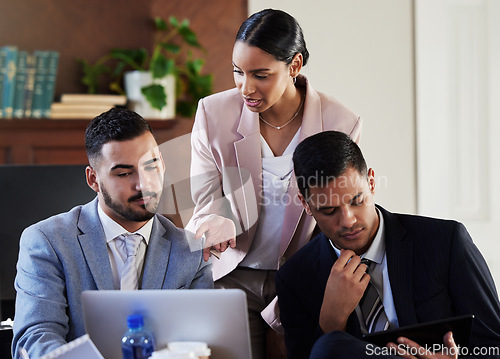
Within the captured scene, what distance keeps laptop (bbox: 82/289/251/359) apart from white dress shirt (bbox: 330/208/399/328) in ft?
1.63

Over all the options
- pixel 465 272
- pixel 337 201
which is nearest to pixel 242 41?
pixel 337 201

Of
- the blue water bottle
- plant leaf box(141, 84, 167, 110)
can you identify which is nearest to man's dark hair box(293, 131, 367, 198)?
the blue water bottle

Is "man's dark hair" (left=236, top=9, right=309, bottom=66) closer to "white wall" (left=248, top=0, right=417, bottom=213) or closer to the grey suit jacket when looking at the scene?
the grey suit jacket

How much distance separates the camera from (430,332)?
1517mm

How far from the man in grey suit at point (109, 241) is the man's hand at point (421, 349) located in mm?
649

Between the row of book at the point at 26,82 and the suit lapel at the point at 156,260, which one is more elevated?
the row of book at the point at 26,82

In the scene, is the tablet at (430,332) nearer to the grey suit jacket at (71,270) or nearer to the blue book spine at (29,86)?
the grey suit jacket at (71,270)

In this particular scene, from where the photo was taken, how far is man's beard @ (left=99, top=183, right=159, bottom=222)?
1.91m

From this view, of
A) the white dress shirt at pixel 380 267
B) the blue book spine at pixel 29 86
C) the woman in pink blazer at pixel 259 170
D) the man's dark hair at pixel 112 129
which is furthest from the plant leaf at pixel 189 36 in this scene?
the white dress shirt at pixel 380 267

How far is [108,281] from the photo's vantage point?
6.08 ft

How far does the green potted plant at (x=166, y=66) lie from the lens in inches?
138

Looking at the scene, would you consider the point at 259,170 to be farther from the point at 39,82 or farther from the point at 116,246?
the point at 39,82

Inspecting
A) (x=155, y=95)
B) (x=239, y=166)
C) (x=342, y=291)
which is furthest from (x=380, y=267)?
(x=155, y=95)

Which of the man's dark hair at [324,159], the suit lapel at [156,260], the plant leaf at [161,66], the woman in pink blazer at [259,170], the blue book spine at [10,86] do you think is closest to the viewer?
the man's dark hair at [324,159]
